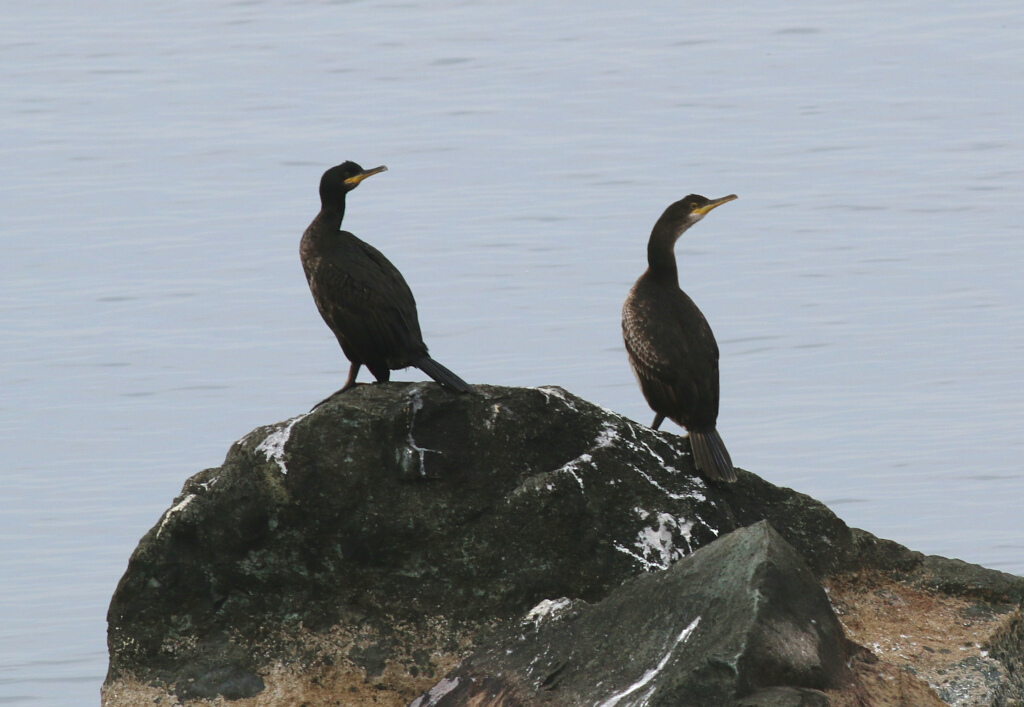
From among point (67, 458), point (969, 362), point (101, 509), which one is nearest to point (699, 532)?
point (101, 509)

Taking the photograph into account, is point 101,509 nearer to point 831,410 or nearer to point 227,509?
point 831,410

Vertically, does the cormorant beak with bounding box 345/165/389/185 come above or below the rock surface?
above

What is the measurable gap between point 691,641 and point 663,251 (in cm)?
290

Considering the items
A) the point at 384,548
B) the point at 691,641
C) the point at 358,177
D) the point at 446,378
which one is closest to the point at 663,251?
the point at 358,177

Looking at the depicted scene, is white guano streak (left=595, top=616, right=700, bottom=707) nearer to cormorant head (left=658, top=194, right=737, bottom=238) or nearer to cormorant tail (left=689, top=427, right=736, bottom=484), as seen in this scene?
cormorant tail (left=689, top=427, right=736, bottom=484)

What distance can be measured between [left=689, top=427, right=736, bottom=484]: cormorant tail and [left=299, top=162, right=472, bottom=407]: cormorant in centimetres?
113

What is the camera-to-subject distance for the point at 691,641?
5055 mm

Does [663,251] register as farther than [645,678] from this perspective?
Yes

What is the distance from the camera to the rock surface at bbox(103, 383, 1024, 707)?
600 cm

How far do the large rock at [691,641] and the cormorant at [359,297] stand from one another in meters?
1.73

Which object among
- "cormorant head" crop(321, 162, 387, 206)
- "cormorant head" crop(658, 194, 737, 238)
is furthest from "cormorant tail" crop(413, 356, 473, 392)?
"cormorant head" crop(658, 194, 737, 238)

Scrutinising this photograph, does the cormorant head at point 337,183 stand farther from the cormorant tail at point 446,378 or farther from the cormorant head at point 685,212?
the cormorant head at point 685,212

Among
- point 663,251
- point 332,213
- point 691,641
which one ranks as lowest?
point 691,641

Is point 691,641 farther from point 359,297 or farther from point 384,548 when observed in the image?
point 359,297
